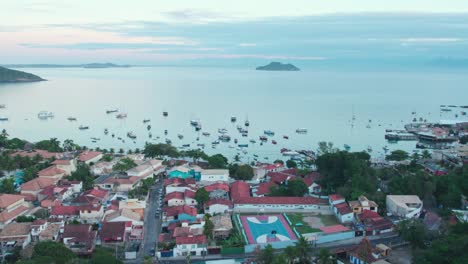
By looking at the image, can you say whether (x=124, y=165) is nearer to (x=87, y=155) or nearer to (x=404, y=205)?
(x=87, y=155)

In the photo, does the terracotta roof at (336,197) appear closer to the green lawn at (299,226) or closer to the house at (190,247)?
the green lawn at (299,226)

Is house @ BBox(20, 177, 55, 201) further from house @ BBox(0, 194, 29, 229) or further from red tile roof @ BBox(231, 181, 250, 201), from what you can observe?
red tile roof @ BBox(231, 181, 250, 201)

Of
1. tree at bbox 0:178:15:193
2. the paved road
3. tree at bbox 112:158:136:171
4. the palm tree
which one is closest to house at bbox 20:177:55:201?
tree at bbox 0:178:15:193

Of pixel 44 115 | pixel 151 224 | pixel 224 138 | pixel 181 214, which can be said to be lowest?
pixel 44 115

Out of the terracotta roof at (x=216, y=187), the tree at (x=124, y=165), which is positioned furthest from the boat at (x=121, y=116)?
the terracotta roof at (x=216, y=187)

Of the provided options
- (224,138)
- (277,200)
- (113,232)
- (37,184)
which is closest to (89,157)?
(37,184)

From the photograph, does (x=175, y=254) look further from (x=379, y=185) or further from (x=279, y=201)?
(x=379, y=185)
